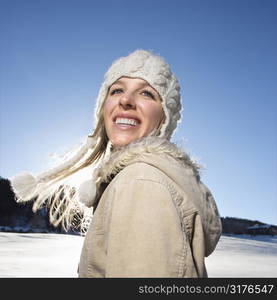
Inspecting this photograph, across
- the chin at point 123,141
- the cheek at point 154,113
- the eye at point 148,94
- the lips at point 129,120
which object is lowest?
the chin at point 123,141

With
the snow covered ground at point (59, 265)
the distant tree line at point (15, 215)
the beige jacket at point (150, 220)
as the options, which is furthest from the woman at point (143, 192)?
the distant tree line at point (15, 215)

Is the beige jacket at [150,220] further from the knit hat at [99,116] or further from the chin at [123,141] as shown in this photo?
the knit hat at [99,116]

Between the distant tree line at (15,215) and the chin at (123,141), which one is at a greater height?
the chin at (123,141)

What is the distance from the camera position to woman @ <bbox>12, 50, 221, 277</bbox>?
1098 mm

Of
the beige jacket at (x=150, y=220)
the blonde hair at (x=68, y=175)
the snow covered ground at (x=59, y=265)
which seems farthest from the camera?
the snow covered ground at (x=59, y=265)

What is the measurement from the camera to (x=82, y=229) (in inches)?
96.1

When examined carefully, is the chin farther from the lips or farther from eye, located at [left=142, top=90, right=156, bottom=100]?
eye, located at [left=142, top=90, right=156, bottom=100]

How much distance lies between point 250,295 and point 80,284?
0.71 metres

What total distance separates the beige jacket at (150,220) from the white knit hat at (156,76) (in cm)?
47

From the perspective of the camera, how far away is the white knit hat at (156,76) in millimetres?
1851

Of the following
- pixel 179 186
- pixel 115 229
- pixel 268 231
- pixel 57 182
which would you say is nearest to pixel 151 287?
pixel 115 229

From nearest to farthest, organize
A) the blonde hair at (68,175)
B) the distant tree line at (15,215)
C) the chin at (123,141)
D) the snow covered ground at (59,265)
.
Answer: the chin at (123,141) < the blonde hair at (68,175) < the snow covered ground at (59,265) < the distant tree line at (15,215)

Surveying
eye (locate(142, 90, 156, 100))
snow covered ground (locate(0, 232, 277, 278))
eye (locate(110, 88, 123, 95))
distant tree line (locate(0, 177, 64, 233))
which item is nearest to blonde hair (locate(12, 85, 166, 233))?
eye (locate(110, 88, 123, 95))

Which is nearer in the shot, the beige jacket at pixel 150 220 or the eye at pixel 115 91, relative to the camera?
the beige jacket at pixel 150 220
